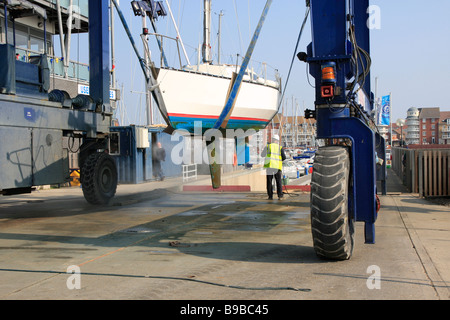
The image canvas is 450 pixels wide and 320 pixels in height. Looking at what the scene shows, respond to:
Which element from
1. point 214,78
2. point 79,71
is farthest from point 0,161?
point 79,71

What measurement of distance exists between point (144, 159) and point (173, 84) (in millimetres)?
8261

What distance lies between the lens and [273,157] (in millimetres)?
12578

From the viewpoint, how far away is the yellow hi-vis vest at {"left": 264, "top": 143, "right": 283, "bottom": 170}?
12.5 meters

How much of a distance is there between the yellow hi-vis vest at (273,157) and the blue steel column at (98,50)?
460 centimetres

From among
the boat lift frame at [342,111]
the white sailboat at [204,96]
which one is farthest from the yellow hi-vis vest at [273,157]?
the boat lift frame at [342,111]

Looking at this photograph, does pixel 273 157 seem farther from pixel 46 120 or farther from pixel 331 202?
pixel 331 202

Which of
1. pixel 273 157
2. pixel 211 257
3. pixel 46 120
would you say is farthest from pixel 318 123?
pixel 273 157

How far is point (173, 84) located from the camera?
41.3 ft

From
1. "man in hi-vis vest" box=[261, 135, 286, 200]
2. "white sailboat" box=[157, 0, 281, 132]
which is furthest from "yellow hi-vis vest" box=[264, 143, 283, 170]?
"white sailboat" box=[157, 0, 281, 132]

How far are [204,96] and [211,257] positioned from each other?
7.83 m

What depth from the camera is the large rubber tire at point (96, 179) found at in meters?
11.6
